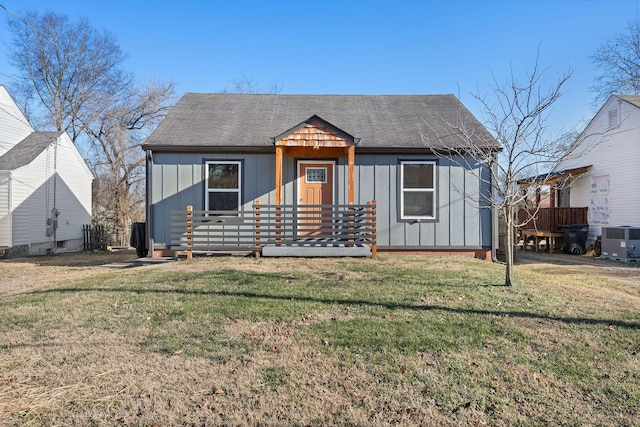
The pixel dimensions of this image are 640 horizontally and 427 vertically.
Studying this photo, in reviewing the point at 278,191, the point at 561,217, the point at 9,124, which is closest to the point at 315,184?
the point at 278,191

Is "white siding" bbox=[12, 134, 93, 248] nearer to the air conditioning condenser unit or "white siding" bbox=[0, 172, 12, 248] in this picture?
"white siding" bbox=[0, 172, 12, 248]

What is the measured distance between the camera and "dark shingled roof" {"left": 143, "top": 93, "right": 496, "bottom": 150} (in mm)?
9883

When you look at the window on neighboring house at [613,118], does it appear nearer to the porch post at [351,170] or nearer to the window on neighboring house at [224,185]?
the porch post at [351,170]

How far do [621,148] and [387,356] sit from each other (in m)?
15.9

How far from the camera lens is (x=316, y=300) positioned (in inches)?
203

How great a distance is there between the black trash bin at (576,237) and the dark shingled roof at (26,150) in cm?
2087

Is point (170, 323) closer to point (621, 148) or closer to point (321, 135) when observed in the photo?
point (321, 135)

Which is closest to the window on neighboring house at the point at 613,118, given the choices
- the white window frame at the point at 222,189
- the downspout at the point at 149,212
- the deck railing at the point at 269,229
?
the deck railing at the point at 269,229

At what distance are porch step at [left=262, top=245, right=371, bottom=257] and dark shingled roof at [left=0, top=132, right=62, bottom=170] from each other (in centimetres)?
1135

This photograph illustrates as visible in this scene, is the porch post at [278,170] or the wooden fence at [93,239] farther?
the wooden fence at [93,239]

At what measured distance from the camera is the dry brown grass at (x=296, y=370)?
2609 mm

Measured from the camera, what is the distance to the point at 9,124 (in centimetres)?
1552

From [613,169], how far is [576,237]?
118 inches

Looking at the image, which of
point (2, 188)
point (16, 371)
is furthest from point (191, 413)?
point (2, 188)
